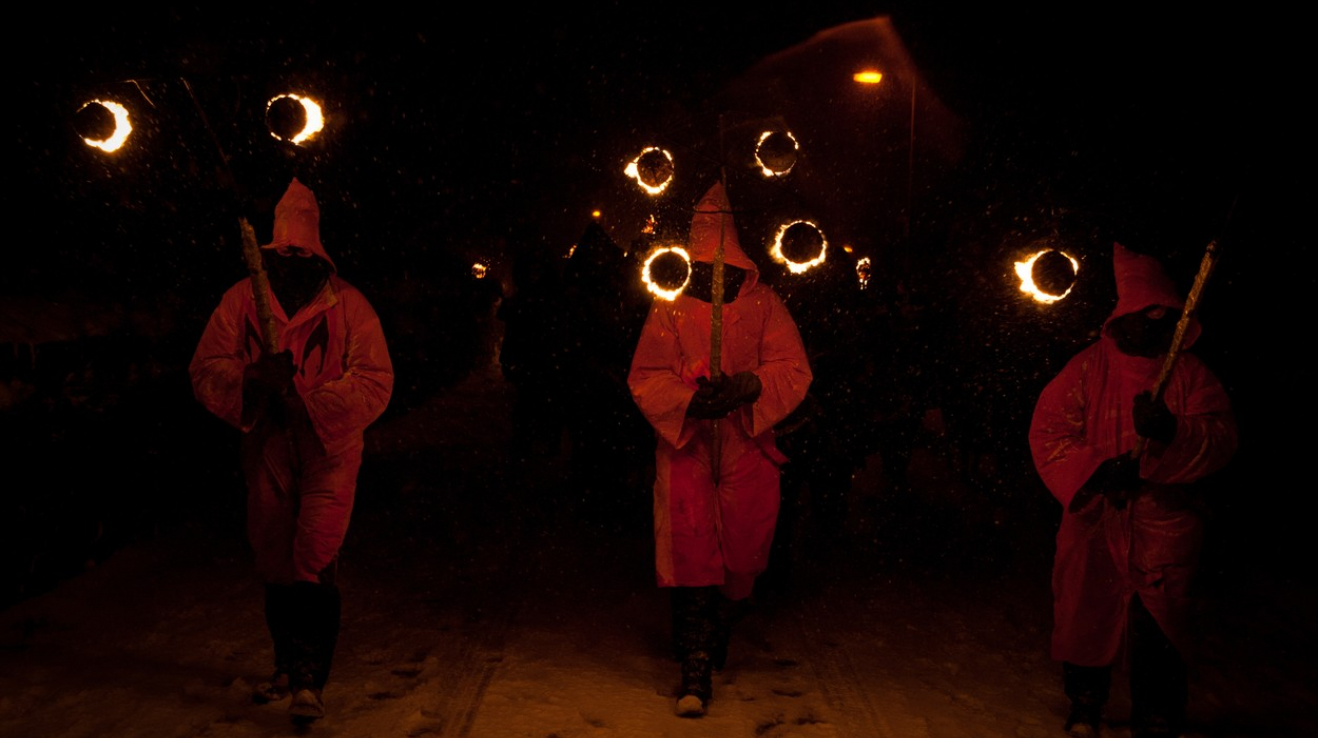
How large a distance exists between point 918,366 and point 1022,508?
168cm

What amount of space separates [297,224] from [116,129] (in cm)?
277

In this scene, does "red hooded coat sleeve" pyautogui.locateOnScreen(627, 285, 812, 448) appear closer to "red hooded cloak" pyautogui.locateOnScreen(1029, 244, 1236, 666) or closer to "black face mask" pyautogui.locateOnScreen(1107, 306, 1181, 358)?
"red hooded cloak" pyautogui.locateOnScreen(1029, 244, 1236, 666)

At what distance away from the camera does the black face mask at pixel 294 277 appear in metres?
4.22

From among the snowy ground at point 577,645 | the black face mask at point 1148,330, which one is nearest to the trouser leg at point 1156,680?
the snowy ground at point 577,645

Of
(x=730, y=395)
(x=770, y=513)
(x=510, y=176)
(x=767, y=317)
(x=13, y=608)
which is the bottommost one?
(x=13, y=608)

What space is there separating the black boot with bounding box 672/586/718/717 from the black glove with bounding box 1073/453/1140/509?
1727 millimetres

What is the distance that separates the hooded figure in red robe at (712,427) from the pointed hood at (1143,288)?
1.40m

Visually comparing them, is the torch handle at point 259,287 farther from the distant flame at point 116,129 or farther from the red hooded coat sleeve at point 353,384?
the distant flame at point 116,129

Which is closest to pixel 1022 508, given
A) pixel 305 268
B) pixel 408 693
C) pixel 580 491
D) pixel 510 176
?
pixel 580 491

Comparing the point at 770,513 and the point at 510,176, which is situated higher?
the point at 510,176

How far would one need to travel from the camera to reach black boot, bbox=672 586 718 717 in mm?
4207

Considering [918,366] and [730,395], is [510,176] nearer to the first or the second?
[918,366]

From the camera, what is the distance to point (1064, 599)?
4016 millimetres

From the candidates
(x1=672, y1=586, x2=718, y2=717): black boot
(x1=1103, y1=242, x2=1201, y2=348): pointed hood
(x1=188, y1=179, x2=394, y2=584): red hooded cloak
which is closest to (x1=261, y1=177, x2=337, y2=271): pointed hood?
(x1=188, y1=179, x2=394, y2=584): red hooded cloak
